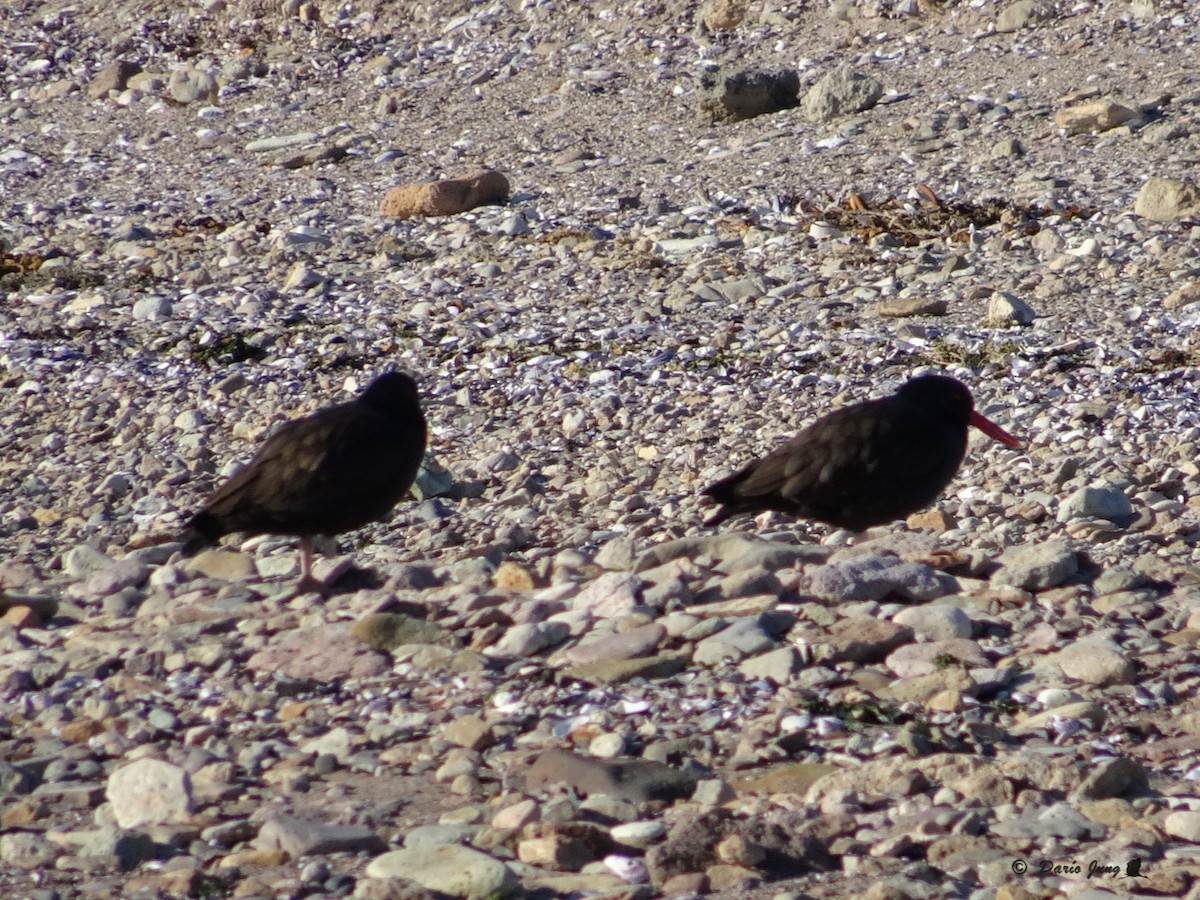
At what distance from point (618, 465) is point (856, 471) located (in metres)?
1.65

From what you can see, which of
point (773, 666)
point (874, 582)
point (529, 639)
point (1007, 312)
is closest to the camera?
point (773, 666)

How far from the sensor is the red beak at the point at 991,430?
6.80 meters

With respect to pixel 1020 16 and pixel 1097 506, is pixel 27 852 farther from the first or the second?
pixel 1020 16

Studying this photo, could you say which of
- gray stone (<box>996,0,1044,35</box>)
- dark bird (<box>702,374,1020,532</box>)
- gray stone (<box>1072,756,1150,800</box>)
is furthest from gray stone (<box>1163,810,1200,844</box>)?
gray stone (<box>996,0,1044,35</box>)

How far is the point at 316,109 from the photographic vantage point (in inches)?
610

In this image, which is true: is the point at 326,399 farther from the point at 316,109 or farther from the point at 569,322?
the point at 316,109

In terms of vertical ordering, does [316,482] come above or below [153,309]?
above

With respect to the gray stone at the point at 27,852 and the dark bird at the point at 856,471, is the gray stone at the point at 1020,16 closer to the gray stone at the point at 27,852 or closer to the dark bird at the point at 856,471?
the dark bird at the point at 856,471

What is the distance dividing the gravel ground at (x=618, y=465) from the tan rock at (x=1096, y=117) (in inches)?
0.9

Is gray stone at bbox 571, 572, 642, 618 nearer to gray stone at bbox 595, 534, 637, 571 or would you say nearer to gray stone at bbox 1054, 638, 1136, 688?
gray stone at bbox 595, 534, 637, 571

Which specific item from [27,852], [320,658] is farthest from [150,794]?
[320,658]

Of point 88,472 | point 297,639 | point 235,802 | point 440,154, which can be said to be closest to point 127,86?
point 440,154

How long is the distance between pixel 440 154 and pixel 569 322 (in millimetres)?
4620

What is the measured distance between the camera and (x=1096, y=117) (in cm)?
1164
